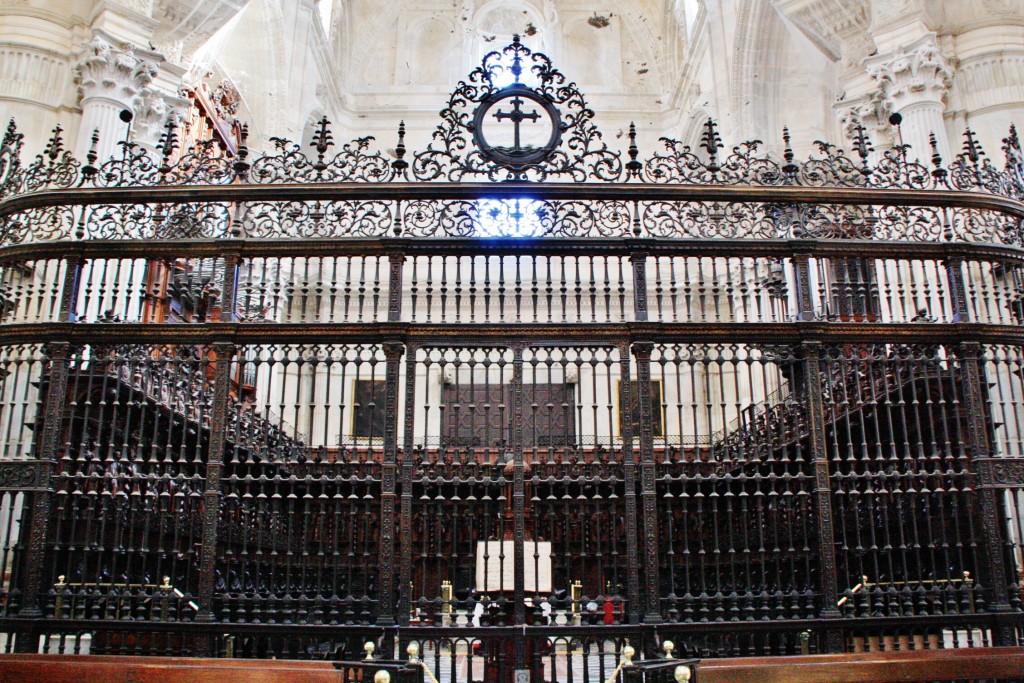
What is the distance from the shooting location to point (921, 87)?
9875 mm

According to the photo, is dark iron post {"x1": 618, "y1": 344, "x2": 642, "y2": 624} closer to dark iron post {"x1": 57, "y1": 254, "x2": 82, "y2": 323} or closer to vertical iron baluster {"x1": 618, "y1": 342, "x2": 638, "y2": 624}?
vertical iron baluster {"x1": 618, "y1": 342, "x2": 638, "y2": 624}

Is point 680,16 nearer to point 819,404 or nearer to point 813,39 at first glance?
point 813,39

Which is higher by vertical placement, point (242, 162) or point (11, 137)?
point (11, 137)

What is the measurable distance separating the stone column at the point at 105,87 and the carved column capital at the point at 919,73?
32.9 ft

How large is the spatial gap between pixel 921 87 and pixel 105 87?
1057cm

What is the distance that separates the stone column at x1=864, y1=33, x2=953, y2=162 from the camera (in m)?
9.80

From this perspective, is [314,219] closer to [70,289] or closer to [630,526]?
[70,289]

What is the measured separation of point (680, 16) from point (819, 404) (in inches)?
693

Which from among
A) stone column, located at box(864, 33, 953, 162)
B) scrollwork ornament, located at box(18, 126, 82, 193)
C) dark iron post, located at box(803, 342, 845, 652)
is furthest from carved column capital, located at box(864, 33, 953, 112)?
scrollwork ornament, located at box(18, 126, 82, 193)

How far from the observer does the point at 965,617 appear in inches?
217

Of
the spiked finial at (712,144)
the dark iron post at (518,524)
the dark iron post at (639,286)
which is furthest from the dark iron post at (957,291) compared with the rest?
the dark iron post at (518,524)

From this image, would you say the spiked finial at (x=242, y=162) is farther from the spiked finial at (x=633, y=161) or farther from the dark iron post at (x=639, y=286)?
the dark iron post at (x=639, y=286)

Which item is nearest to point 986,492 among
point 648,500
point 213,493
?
point 648,500

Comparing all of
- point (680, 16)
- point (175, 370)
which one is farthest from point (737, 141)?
point (175, 370)
